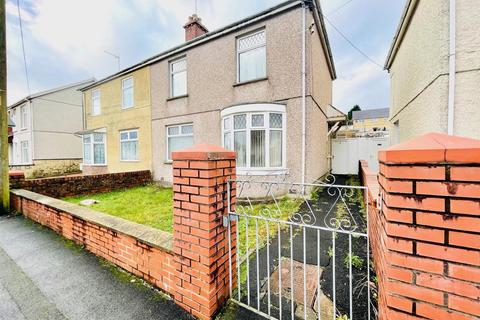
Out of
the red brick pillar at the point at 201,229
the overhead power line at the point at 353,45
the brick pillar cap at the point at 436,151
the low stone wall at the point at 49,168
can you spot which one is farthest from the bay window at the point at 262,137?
the low stone wall at the point at 49,168

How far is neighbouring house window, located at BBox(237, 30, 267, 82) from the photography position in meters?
7.99

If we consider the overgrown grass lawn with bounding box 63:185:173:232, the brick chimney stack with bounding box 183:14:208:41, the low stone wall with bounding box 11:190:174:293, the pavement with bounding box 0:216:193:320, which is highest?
the brick chimney stack with bounding box 183:14:208:41

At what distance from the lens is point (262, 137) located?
752 centimetres

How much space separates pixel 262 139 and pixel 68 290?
6.11 m

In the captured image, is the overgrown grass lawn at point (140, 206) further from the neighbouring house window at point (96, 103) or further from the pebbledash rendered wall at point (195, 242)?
the neighbouring house window at point (96, 103)

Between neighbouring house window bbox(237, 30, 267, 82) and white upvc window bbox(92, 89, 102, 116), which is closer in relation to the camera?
neighbouring house window bbox(237, 30, 267, 82)

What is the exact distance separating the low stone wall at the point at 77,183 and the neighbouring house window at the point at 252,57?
6815 mm

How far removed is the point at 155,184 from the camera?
11.2 m

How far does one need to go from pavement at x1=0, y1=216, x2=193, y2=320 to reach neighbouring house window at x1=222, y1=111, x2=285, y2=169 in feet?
17.4

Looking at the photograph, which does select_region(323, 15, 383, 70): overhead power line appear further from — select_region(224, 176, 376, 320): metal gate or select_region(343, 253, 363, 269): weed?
select_region(343, 253, 363, 269): weed

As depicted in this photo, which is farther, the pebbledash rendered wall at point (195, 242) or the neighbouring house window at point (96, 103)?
the neighbouring house window at point (96, 103)

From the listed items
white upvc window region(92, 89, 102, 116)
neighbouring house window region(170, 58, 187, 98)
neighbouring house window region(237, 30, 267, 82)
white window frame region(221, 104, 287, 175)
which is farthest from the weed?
white upvc window region(92, 89, 102, 116)

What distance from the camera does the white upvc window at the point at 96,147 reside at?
1415cm

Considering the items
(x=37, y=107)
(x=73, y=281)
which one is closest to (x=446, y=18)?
(x=73, y=281)
